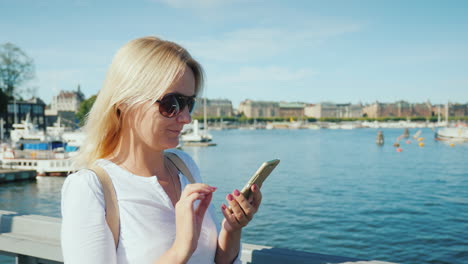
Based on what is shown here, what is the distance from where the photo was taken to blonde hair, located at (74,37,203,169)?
5.05 ft

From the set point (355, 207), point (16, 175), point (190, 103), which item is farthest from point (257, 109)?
point (190, 103)

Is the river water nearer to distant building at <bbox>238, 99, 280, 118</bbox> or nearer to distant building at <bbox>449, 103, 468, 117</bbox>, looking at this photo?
distant building at <bbox>238, 99, 280, 118</bbox>

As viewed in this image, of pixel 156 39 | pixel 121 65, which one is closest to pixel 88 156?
pixel 121 65

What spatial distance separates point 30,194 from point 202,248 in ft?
76.0

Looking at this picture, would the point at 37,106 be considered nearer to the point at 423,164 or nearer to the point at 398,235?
the point at 423,164

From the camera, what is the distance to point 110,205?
57.0 inches

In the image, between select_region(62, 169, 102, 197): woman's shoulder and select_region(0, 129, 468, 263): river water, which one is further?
select_region(0, 129, 468, 263): river water

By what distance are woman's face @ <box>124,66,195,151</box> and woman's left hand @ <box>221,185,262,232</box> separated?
32cm

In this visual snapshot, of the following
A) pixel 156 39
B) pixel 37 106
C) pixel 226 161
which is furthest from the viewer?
pixel 37 106

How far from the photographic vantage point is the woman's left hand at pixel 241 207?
157cm

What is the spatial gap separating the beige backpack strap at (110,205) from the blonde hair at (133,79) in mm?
153

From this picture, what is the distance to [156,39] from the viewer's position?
1618mm

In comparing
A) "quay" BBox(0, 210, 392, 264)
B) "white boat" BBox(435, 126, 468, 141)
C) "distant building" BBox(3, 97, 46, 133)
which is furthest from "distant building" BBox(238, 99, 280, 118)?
"quay" BBox(0, 210, 392, 264)

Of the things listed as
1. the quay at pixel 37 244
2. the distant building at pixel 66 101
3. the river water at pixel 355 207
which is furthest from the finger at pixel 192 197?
the distant building at pixel 66 101
